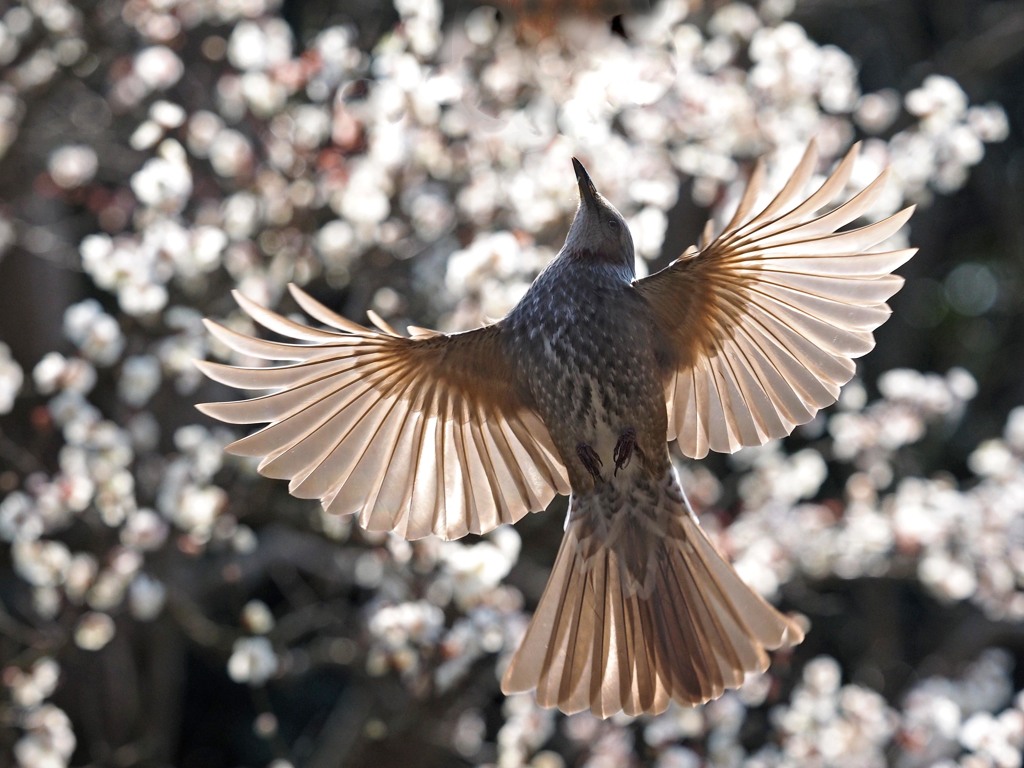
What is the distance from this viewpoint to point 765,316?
78.1 inches

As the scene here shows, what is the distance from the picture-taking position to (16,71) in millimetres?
3229

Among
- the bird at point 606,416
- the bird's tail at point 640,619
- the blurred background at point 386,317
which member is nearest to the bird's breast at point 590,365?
the bird at point 606,416

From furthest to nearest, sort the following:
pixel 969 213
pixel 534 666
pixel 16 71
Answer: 1. pixel 969 213
2. pixel 16 71
3. pixel 534 666

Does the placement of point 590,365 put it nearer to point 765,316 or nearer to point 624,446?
point 624,446

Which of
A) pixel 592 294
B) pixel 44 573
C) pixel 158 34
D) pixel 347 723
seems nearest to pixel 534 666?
pixel 592 294

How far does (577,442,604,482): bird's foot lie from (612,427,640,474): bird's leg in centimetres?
3

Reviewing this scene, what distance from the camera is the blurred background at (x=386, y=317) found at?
2.85 metres

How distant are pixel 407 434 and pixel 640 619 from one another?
0.48m

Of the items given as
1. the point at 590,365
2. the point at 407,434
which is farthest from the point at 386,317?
the point at 590,365

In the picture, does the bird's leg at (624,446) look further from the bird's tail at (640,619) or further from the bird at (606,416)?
the bird's tail at (640,619)

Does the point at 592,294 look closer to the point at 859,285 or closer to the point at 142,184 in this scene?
the point at 859,285

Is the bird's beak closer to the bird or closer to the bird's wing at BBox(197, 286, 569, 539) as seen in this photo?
the bird

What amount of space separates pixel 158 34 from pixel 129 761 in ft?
5.86

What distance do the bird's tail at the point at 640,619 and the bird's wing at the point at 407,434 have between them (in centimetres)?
12
